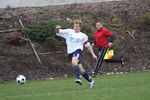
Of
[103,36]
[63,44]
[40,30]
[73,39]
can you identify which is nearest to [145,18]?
[63,44]

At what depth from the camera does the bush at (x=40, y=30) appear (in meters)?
26.1

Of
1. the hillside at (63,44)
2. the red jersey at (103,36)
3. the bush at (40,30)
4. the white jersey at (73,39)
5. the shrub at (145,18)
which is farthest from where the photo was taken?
the shrub at (145,18)

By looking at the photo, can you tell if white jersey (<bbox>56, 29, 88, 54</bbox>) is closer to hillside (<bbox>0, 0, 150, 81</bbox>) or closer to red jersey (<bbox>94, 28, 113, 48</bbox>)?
red jersey (<bbox>94, 28, 113, 48</bbox>)

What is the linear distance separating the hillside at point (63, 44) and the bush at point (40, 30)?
0.38m

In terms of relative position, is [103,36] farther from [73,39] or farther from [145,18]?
[145,18]

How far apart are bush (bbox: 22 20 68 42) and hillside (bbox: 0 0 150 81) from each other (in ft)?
1.23

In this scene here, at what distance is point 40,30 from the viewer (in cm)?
2619

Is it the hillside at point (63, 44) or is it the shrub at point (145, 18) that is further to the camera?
the shrub at point (145, 18)

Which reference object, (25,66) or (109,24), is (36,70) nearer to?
(25,66)

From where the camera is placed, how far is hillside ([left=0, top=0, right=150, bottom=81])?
2408 centimetres

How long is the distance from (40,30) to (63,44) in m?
1.34

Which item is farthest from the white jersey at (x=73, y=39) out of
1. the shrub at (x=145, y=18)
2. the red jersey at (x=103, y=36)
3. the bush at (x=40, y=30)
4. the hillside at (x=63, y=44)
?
the shrub at (x=145, y=18)

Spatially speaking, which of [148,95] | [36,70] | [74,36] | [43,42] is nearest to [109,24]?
[43,42]

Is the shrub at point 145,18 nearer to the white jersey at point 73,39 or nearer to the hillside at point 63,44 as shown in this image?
the hillside at point 63,44
